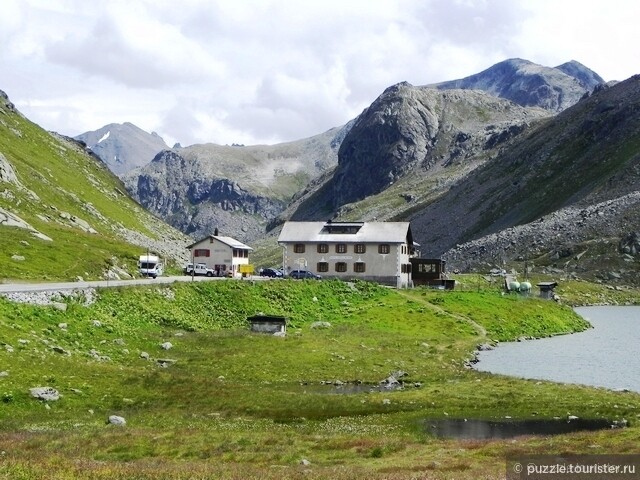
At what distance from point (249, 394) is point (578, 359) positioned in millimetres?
40425

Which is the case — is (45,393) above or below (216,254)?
below

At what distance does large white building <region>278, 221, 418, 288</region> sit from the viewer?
404ft

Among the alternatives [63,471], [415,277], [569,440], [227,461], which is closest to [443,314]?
[415,277]

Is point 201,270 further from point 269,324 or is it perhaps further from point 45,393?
point 45,393

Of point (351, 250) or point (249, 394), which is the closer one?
point (249, 394)

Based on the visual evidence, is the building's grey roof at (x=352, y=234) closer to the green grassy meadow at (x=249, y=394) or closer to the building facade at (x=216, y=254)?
the building facade at (x=216, y=254)

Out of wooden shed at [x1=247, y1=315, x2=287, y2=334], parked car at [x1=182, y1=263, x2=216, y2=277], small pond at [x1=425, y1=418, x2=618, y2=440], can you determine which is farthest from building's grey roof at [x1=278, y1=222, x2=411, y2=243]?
small pond at [x1=425, y1=418, x2=618, y2=440]

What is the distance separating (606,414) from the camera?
43.8 metres

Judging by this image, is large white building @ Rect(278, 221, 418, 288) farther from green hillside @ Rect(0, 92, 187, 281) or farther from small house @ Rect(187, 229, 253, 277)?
green hillside @ Rect(0, 92, 187, 281)

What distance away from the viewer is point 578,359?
74000 millimetres

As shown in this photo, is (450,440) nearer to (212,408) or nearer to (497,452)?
(497,452)

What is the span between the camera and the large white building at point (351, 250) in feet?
404

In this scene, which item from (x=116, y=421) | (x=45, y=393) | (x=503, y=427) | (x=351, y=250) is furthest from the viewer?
(x=351, y=250)

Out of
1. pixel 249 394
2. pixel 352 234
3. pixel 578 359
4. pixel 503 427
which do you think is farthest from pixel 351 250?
pixel 503 427
